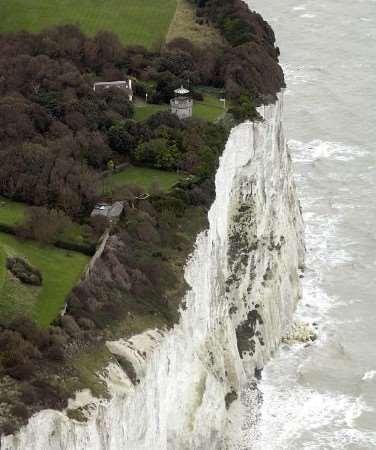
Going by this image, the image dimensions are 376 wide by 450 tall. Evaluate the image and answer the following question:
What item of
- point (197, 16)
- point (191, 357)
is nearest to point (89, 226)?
point (191, 357)

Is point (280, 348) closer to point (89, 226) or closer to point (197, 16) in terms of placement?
point (89, 226)

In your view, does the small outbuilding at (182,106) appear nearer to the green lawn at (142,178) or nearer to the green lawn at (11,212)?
the green lawn at (142,178)

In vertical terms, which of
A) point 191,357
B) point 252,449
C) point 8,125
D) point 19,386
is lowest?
point 252,449

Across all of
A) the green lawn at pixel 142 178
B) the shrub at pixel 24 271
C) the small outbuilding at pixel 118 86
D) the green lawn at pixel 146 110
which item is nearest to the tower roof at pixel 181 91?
the green lawn at pixel 146 110

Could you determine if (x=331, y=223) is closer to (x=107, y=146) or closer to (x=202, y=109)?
(x=202, y=109)

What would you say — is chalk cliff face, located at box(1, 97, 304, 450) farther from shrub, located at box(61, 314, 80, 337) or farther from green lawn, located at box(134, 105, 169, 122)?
Result: green lawn, located at box(134, 105, 169, 122)
